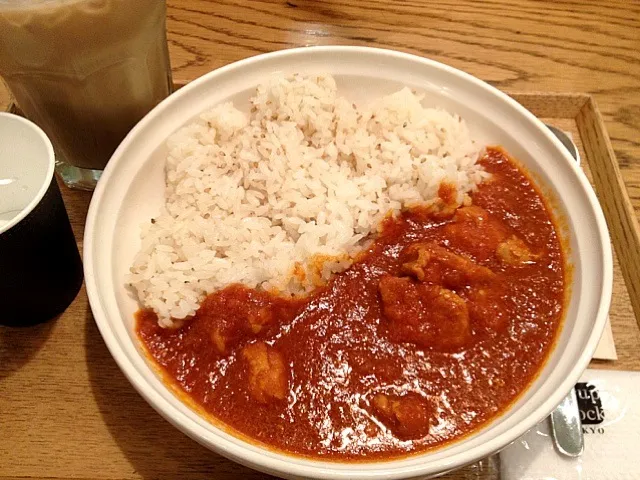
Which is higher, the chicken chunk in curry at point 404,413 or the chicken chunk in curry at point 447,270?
the chicken chunk in curry at point 447,270

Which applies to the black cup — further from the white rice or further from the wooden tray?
the white rice

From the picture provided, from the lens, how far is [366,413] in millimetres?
1561

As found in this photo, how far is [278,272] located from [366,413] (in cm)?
53

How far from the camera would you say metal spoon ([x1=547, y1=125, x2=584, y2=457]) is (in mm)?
1611

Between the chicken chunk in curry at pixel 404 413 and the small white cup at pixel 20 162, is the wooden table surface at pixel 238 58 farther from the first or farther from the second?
the small white cup at pixel 20 162

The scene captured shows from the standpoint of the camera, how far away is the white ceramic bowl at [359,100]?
1366 mm

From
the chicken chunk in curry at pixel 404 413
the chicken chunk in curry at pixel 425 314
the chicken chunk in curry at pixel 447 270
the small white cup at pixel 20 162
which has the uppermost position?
the small white cup at pixel 20 162

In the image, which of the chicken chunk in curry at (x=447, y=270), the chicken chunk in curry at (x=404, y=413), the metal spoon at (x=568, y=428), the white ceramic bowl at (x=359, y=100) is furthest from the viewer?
the chicken chunk in curry at (x=447, y=270)

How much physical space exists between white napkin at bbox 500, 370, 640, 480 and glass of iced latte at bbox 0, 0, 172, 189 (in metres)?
1.78

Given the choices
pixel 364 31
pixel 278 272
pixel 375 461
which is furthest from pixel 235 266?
pixel 364 31

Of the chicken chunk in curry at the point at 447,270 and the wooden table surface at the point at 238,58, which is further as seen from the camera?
the chicken chunk in curry at the point at 447,270

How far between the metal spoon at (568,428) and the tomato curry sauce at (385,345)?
184mm

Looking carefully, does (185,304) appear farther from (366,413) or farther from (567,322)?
(567,322)

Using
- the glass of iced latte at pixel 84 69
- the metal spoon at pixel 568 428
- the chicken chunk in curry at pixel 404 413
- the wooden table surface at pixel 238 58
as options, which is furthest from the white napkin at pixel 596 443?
the glass of iced latte at pixel 84 69
